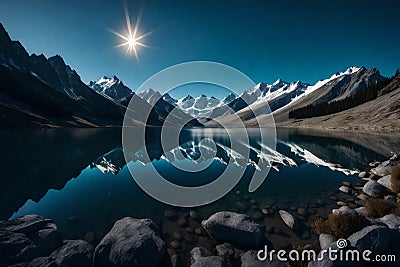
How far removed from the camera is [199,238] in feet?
36.9

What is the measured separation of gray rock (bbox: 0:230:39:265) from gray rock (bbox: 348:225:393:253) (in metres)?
14.2

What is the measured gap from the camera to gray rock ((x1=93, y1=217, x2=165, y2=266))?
8.07 meters

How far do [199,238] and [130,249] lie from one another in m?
4.48

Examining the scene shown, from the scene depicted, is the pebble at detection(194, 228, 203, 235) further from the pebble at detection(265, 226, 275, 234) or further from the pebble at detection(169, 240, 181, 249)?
the pebble at detection(265, 226, 275, 234)

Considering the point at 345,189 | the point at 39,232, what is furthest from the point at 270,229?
the point at 39,232

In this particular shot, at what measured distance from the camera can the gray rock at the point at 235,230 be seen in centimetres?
1014

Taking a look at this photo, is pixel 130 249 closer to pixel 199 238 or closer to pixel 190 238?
pixel 190 238

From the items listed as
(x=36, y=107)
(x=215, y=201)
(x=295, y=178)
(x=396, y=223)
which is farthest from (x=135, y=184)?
(x=36, y=107)

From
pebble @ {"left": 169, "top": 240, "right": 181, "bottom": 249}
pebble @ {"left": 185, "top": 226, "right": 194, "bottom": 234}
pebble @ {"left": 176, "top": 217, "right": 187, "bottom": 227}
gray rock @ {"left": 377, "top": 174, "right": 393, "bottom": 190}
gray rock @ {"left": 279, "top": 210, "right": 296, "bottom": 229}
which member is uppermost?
gray rock @ {"left": 377, "top": 174, "right": 393, "bottom": 190}

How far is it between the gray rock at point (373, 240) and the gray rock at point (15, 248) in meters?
14.2

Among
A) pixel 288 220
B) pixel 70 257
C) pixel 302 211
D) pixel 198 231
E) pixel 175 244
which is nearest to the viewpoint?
pixel 70 257

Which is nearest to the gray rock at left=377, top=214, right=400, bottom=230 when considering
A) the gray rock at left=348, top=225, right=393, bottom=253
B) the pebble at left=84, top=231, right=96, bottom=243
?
the gray rock at left=348, top=225, right=393, bottom=253

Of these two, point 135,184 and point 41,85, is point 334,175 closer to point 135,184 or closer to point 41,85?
point 135,184

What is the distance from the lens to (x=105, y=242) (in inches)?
345
